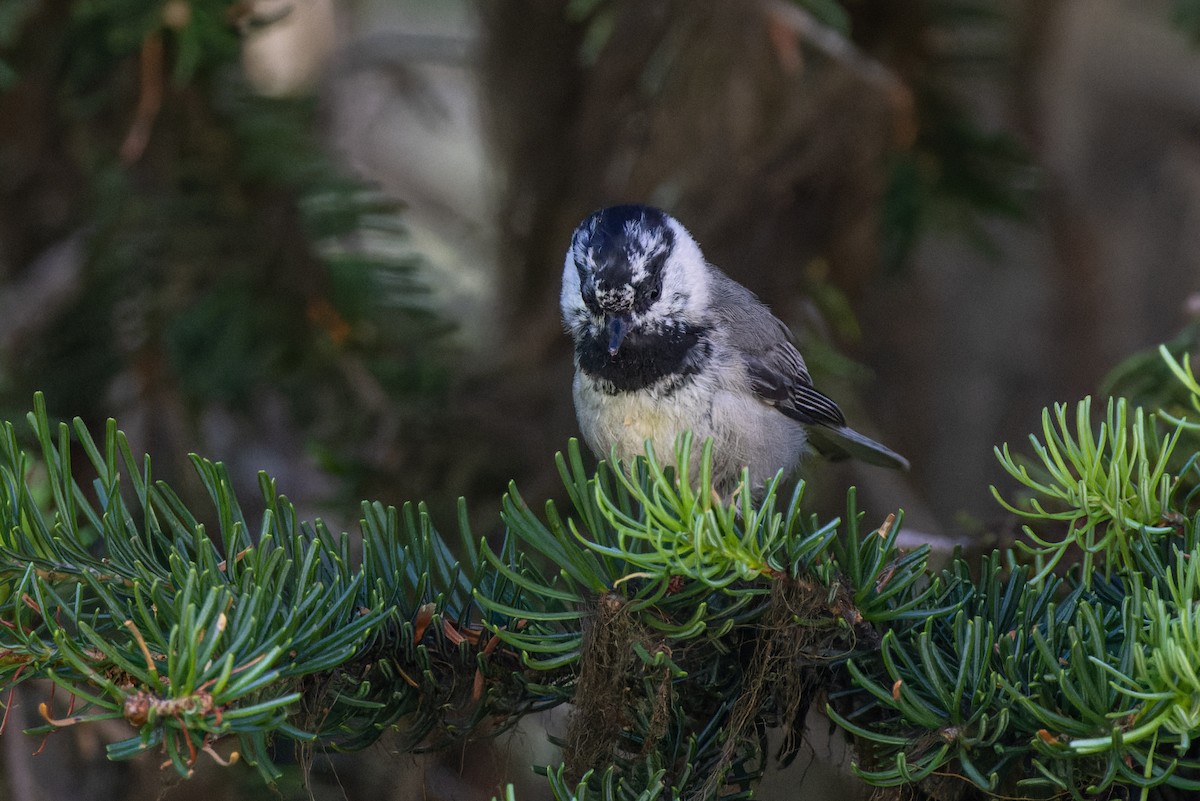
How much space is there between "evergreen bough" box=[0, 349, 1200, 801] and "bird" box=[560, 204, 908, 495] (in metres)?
0.86

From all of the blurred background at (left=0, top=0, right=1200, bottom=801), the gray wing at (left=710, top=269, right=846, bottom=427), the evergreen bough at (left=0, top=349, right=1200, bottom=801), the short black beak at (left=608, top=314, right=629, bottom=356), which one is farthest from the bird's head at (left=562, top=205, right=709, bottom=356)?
the evergreen bough at (left=0, top=349, right=1200, bottom=801)

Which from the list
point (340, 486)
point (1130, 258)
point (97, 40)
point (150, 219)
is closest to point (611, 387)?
point (340, 486)

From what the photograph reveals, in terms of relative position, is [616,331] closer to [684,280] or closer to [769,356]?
[684,280]

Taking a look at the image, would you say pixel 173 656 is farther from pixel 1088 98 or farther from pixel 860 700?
pixel 1088 98

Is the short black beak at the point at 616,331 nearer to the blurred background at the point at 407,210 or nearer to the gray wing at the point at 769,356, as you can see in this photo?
the gray wing at the point at 769,356

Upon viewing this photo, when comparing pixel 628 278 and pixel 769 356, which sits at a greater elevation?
pixel 628 278

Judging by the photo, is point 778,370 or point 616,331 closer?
point 616,331

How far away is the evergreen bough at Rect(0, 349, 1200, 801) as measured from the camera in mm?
1211

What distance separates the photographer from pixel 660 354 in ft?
8.20

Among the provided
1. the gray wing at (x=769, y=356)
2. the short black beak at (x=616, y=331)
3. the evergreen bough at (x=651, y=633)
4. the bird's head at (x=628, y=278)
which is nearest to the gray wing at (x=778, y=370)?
the gray wing at (x=769, y=356)

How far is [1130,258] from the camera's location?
4316 millimetres

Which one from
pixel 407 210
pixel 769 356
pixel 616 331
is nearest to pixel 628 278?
pixel 616 331

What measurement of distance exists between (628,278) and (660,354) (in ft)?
0.60

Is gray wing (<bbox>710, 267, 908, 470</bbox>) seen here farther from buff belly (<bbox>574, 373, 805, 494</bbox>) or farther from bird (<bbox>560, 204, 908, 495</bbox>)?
buff belly (<bbox>574, 373, 805, 494</bbox>)
